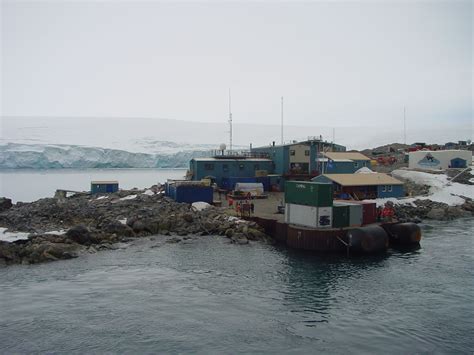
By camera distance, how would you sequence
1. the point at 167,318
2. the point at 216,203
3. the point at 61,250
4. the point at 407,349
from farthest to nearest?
the point at 216,203
the point at 61,250
the point at 167,318
the point at 407,349

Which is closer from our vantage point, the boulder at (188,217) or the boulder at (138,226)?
the boulder at (138,226)

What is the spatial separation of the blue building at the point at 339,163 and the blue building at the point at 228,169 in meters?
6.21

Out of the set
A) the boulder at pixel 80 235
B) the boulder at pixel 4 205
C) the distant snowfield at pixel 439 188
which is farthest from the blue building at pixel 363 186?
the boulder at pixel 4 205

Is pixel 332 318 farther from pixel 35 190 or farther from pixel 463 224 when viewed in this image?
pixel 35 190

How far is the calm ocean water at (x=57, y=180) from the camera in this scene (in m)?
57.7

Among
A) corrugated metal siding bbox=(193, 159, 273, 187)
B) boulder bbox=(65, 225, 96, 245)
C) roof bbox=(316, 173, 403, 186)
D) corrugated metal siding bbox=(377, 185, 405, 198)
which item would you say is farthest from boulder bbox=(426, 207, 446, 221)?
boulder bbox=(65, 225, 96, 245)

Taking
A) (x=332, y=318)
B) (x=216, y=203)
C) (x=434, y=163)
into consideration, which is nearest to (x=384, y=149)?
(x=434, y=163)

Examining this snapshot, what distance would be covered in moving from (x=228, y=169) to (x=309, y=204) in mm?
18197

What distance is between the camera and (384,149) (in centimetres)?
7681

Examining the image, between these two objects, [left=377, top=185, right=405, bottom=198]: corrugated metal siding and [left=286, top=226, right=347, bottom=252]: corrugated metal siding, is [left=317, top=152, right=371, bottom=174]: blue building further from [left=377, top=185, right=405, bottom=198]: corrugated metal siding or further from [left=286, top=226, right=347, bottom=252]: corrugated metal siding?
[left=286, top=226, right=347, bottom=252]: corrugated metal siding

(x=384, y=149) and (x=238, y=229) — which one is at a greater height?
(x=384, y=149)

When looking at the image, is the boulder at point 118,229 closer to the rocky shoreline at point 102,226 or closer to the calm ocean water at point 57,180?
the rocky shoreline at point 102,226

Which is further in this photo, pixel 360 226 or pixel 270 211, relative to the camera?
pixel 270 211

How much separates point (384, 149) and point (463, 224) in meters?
45.0
